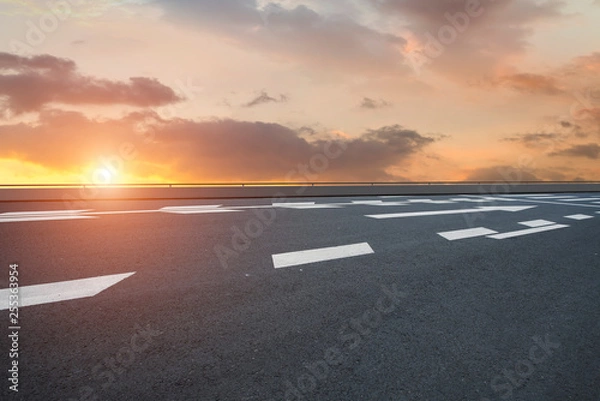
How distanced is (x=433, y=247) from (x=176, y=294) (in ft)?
18.7

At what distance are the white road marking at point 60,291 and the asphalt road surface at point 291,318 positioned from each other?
0.09 feet

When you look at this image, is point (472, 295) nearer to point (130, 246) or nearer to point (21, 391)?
point (21, 391)

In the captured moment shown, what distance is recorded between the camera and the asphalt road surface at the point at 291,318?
2979 millimetres

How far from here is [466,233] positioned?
1016 cm

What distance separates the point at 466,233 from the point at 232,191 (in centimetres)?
1440

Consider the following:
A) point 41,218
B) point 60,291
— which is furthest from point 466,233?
point 41,218

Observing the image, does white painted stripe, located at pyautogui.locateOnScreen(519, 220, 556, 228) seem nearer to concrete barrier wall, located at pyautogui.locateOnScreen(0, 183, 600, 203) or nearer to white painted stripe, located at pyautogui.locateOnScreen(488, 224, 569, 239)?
white painted stripe, located at pyautogui.locateOnScreen(488, 224, 569, 239)

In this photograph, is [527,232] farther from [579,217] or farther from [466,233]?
[579,217]

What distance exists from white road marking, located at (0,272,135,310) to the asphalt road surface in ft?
0.09

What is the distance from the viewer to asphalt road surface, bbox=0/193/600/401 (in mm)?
2979

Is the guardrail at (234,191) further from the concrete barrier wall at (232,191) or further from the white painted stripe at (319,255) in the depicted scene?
the white painted stripe at (319,255)

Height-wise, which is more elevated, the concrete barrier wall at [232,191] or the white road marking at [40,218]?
the concrete barrier wall at [232,191]

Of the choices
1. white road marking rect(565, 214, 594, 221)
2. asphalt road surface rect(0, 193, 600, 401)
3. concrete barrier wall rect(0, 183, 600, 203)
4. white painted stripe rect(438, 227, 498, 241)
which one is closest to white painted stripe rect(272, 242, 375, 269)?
asphalt road surface rect(0, 193, 600, 401)

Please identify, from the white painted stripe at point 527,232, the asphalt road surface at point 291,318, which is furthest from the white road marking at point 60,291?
the white painted stripe at point 527,232
